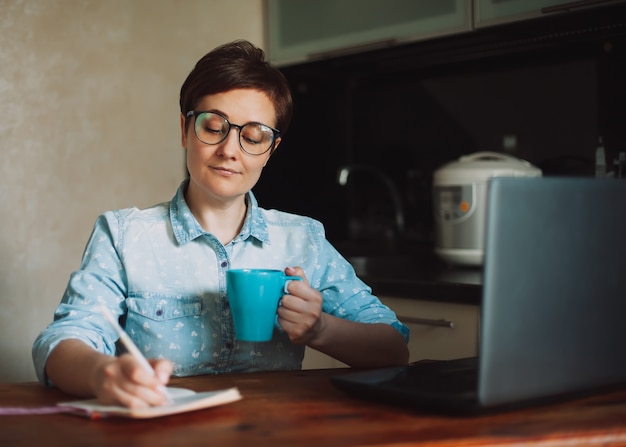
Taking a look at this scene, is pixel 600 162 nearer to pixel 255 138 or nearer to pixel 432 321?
pixel 432 321

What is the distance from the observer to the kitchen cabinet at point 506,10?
86.0 inches

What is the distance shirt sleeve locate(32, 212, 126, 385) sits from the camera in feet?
3.85

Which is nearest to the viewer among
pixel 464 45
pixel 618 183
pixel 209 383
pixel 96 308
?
pixel 618 183

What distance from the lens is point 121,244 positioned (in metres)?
1.39

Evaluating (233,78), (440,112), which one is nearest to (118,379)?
(233,78)

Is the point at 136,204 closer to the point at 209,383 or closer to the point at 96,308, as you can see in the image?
the point at 96,308

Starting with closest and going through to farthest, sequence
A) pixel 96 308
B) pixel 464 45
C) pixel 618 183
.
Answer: pixel 618 183 → pixel 96 308 → pixel 464 45

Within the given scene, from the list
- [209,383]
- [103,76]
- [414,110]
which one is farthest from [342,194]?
[209,383]

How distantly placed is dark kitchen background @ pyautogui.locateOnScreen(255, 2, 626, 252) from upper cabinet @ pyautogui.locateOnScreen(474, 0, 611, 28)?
2.1 inches

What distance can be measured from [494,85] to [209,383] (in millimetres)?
1899

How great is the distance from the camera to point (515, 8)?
7.36ft

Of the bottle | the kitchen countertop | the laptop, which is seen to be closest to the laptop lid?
the laptop

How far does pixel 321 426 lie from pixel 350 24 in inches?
78.3

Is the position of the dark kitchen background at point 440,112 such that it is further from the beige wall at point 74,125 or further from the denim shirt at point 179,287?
the denim shirt at point 179,287
